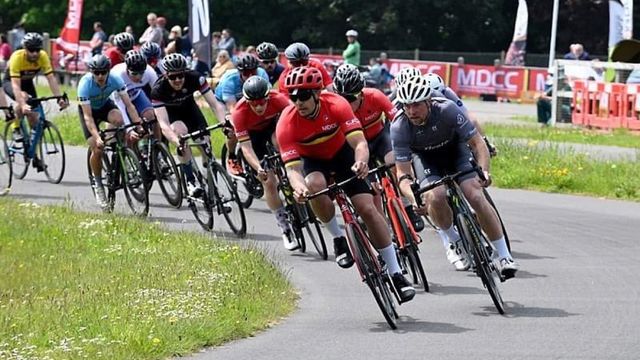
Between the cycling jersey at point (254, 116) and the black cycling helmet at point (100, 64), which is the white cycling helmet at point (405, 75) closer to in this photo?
the cycling jersey at point (254, 116)

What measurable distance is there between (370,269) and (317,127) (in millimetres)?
1243

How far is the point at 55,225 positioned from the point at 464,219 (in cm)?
600

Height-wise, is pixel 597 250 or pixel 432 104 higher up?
pixel 432 104

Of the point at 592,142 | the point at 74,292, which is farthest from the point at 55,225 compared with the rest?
the point at 592,142

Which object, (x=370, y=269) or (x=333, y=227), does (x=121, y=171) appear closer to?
(x=333, y=227)

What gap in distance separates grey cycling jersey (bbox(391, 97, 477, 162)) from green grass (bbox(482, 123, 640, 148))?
48.1ft

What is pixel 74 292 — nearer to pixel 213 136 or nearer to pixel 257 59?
pixel 257 59

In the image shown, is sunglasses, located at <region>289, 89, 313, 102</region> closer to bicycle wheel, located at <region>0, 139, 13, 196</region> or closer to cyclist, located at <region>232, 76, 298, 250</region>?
cyclist, located at <region>232, 76, 298, 250</region>

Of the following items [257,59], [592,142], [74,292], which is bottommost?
[592,142]

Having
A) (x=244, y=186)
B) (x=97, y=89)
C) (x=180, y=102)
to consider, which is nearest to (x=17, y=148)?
(x=97, y=89)

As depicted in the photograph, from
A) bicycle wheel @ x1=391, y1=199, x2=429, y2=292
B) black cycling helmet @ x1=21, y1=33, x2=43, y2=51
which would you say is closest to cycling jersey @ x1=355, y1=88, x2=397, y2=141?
bicycle wheel @ x1=391, y1=199, x2=429, y2=292

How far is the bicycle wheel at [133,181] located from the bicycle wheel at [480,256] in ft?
21.8

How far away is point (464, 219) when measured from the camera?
36.4 ft

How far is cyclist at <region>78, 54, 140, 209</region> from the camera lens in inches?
675
